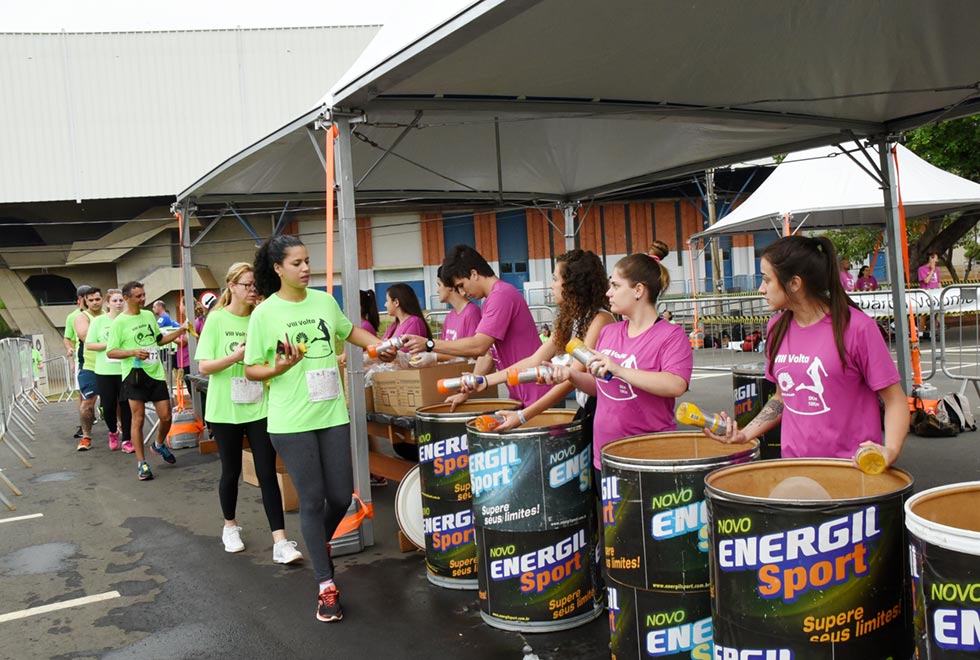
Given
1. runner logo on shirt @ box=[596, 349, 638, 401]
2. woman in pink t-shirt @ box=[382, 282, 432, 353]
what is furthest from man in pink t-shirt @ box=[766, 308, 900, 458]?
woman in pink t-shirt @ box=[382, 282, 432, 353]

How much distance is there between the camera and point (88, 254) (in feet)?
98.8

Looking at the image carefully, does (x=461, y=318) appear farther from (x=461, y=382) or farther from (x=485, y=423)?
(x=485, y=423)

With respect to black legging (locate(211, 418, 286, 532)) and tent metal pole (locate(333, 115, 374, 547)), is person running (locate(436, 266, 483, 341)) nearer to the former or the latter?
tent metal pole (locate(333, 115, 374, 547))

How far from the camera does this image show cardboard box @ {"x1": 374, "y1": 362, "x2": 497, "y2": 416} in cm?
569

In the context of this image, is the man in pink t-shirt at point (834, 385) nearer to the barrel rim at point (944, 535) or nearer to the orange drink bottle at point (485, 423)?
the barrel rim at point (944, 535)

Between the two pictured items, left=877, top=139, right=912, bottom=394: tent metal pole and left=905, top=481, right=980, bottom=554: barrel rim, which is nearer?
left=905, top=481, right=980, bottom=554: barrel rim

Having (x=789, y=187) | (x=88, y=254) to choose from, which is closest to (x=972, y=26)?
(x=789, y=187)

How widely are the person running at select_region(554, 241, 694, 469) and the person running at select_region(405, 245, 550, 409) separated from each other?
1.00 meters

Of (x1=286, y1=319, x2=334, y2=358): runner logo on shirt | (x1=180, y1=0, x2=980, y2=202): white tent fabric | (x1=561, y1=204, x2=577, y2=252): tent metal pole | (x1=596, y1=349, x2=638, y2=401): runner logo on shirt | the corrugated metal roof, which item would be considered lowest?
(x1=596, y1=349, x2=638, y2=401): runner logo on shirt

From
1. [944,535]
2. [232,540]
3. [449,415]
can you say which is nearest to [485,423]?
[449,415]

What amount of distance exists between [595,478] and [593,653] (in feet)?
2.50

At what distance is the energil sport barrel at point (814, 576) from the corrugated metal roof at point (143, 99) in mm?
27088

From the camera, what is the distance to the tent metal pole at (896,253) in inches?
317

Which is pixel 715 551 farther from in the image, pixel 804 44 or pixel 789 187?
pixel 789 187
